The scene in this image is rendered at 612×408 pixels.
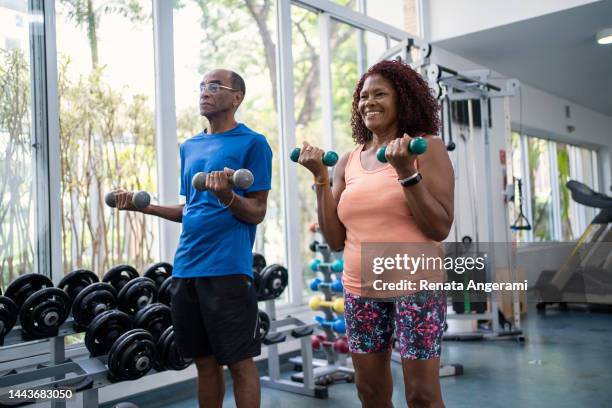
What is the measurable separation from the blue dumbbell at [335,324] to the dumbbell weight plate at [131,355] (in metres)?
1.32

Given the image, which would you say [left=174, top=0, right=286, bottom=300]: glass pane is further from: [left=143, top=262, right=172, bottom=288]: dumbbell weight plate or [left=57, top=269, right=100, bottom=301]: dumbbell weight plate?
[left=57, top=269, right=100, bottom=301]: dumbbell weight plate

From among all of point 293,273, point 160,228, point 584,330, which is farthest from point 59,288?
point 584,330

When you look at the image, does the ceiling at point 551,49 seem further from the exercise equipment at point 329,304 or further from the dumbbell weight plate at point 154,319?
the dumbbell weight plate at point 154,319

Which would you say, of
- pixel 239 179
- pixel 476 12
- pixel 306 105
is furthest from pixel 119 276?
pixel 476 12

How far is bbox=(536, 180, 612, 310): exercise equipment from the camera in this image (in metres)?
5.20

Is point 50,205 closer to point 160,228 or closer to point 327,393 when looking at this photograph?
point 160,228

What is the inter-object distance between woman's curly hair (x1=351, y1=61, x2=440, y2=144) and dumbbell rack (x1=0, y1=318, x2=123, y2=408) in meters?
1.36

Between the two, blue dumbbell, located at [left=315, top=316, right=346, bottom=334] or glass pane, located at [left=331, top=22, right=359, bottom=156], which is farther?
glass pane, located at [left=331, top=22, right=359, bottom=156]

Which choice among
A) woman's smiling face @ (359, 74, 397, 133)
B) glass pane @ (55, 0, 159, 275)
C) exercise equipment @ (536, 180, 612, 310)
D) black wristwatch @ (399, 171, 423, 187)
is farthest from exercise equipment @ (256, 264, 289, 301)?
exercise equipment @ (536, 180, 612, 310)

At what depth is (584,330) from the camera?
4.36 metres

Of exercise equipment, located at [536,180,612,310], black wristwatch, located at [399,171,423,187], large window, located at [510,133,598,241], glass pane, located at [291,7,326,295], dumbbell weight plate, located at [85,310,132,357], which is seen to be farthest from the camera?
large window, located at [510,133,598,241]

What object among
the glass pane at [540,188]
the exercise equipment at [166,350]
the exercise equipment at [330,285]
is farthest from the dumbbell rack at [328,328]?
the glass pane at [540,188]

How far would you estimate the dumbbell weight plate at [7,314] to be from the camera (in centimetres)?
190

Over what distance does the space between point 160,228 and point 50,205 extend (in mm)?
632
